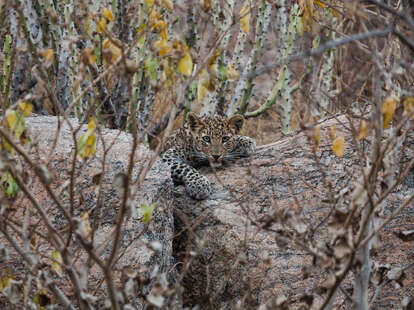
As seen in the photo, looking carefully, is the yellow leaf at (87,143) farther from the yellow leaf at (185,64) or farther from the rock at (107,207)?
the rock at (107,207)

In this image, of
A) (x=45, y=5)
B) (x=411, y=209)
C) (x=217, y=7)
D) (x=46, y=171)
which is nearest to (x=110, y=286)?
(x=46, y=171)

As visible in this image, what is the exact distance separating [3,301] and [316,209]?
2.84 metres

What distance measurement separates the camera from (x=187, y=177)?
6.75m

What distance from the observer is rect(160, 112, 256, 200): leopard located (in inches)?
279

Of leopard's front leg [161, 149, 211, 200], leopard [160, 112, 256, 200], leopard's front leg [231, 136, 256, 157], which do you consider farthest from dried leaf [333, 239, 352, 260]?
leopard's front leg [231, 136, 256, 157]

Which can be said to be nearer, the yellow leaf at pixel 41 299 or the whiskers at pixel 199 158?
the yellow leaf at pixel 41 299

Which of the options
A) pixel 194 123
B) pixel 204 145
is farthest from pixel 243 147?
pixel 194 123

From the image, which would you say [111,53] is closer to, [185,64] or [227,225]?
[185,64]

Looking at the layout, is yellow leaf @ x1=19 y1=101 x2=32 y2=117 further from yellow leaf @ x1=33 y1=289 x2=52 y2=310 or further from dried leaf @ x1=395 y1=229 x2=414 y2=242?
dried leaf @ x1=395 y1=229 x2=414 y2=242

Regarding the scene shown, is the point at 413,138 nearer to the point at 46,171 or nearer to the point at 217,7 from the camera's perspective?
the point at 217,7

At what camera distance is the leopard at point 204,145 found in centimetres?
708

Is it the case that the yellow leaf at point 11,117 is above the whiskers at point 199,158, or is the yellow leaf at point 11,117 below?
above

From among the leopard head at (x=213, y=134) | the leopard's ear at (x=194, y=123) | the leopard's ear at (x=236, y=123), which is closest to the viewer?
the leopard head at (x=213, y=134)

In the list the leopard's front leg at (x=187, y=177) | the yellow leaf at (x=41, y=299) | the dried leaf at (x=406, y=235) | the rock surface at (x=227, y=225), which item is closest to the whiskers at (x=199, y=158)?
the leopard's front leg at (x=187, y=177)
